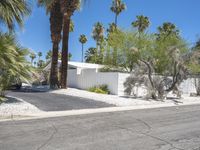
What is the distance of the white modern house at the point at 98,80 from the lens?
85.5ft

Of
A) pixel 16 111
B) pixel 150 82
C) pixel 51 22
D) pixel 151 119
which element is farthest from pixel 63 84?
pixel 151 119

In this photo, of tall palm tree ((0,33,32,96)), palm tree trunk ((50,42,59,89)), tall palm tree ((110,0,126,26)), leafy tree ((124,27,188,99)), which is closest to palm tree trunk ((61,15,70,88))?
palm tree trunk ((50,42,59,89))

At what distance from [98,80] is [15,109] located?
14.2 meters

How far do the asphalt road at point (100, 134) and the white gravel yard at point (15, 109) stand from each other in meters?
1.85

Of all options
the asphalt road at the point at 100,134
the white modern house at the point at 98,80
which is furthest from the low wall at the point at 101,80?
the asphalt road at the point at 100,134

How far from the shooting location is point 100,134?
9.91 metres

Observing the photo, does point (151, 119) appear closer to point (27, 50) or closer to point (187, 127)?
point (187, 127)

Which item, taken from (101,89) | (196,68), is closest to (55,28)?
(101,89)

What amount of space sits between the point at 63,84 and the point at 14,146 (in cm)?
1952

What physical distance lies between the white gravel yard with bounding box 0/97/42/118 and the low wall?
36.8ft

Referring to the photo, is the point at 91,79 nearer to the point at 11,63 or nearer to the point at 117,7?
the point at 11,63

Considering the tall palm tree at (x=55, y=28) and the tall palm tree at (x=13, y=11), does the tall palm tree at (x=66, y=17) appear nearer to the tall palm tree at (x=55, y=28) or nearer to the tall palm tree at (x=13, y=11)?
the tall palm tree at (x=55, y=28)

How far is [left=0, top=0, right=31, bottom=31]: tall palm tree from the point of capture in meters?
11.7

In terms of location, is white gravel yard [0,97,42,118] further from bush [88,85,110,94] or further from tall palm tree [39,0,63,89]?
tall palm tree [39,0,63,89]
